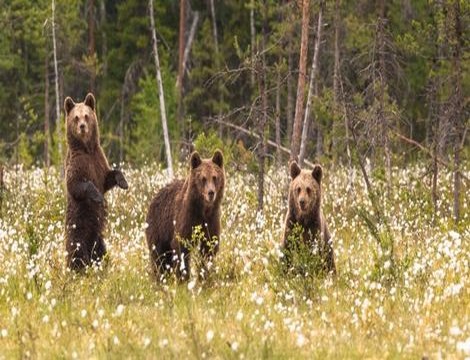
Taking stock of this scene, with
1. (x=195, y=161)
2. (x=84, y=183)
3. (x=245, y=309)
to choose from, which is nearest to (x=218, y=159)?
(x=195, y=161)

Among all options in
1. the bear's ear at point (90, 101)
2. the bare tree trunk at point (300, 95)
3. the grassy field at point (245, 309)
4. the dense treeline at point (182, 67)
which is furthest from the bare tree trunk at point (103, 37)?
the grassy field at point (245, 309)

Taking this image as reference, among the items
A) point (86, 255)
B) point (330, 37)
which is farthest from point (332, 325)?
point (330, 37)

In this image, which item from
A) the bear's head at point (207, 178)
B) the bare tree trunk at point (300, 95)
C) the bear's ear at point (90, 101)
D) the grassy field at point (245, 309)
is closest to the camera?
the grassy field at point (245, 309)

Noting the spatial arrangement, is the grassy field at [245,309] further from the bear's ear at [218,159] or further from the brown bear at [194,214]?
the bear's ear at [218,159]

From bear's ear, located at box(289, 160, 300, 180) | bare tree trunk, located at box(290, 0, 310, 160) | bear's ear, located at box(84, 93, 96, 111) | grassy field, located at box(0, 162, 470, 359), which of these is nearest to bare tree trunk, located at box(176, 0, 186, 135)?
bare tree trunk, located at box(290, 0, 310, 160)

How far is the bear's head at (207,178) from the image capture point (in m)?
10.6

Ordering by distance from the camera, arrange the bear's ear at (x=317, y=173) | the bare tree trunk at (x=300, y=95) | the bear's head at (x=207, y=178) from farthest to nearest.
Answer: the bare tree trunk at (x=300, y=95) → the bear's ear at (x=317, y=173) → the bear's head at (x=207, y=178)

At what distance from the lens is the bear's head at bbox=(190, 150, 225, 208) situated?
10562mm

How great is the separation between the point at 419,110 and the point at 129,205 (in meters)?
22.5

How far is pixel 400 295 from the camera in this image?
28.7 feet

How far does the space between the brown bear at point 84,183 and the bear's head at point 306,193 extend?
2.23 meters

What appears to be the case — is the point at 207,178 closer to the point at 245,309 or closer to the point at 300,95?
the point at 245,309

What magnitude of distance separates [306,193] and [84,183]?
2893 mm

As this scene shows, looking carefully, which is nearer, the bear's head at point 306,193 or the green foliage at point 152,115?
the bear's head at point 306,193
